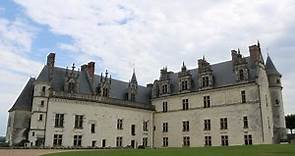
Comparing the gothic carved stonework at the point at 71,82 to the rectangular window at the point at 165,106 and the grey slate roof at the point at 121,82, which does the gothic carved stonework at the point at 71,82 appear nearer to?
the grey slate roof at the point at 121,82

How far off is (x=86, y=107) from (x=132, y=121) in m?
7.33

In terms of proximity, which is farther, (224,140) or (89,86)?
(89,86)

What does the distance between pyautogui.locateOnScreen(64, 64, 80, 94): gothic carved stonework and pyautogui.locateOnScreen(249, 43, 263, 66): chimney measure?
20.8m

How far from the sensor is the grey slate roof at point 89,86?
3509cm

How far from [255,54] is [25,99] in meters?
26.9

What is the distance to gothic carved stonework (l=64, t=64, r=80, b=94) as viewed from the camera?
116 ft

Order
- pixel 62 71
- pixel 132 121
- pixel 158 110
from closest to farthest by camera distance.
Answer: pixel 62 71, pixel 132 121, pixel 158 110

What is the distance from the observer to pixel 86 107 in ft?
118

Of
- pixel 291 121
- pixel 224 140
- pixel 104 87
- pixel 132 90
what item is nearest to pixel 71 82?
pixel 104 87

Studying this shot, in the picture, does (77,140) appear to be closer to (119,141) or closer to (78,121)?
(78,121)

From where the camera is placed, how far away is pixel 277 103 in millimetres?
36000

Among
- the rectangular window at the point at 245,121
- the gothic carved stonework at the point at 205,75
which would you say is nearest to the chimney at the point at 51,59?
the gothic carved stonework at the point at 205,75

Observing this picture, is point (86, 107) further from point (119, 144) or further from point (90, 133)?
point (119, 144)

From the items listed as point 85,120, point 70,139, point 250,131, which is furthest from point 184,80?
point 70,139
